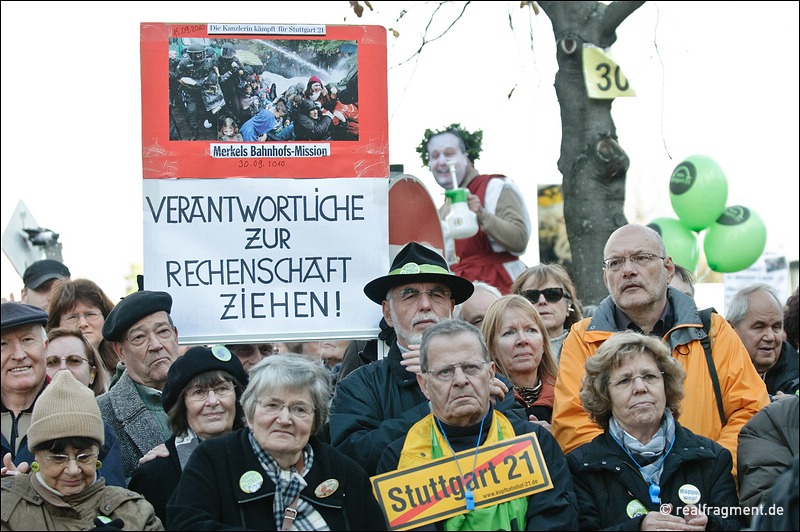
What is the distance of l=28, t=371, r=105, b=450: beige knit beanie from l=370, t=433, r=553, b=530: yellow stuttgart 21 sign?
1.20 metres

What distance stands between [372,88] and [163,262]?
1489 millimetres

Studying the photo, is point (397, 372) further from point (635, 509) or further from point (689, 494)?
point (689, 494)

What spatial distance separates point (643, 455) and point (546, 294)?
6.57 feet

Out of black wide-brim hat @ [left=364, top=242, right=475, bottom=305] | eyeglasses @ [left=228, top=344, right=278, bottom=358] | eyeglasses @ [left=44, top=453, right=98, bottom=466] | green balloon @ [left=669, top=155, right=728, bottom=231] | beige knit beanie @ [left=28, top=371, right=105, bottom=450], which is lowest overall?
eyeglasses @ [left=44, top=453, right=98, bottom=466]

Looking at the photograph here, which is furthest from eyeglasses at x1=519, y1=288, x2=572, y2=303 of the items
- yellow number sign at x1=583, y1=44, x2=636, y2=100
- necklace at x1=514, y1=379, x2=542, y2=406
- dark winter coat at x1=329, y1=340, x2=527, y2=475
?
yellow number sign at x1=583, y1=44, x2=636, y2=100

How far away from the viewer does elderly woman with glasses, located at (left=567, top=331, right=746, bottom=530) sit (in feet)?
15.5

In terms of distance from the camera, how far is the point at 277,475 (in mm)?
4504

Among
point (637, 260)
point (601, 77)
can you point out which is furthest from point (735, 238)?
point (637, 260)

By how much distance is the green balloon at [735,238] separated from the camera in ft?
42.0

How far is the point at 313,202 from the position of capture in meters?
6.04

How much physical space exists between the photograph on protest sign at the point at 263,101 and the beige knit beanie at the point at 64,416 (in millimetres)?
1643

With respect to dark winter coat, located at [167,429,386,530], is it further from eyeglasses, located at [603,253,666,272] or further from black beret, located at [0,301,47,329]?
eyeglasses, located at [603,253,666,272]

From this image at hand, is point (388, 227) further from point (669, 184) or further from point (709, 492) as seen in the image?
point (669, 184)

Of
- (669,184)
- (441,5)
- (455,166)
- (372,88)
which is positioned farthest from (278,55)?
(669,184)
